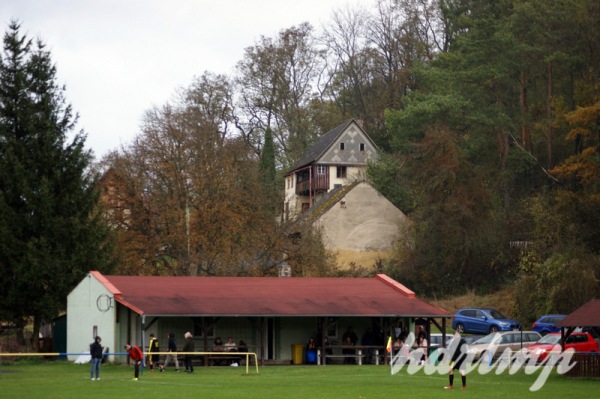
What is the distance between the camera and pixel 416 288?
222ft

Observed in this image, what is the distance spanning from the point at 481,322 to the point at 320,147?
40971mm

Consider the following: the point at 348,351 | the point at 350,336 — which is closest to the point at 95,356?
the point at 350,336

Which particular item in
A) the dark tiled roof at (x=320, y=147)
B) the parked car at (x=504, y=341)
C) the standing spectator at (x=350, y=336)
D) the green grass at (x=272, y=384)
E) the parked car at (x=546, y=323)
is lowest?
the green grass at (x=272, y=384)

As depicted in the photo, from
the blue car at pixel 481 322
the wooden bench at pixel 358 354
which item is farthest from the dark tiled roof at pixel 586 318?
the blue car at pixel 481 322

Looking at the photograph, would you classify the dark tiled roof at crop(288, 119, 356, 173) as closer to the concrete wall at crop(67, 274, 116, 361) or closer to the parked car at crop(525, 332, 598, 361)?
the concrete wall at crop(67, 274, 116, 361)

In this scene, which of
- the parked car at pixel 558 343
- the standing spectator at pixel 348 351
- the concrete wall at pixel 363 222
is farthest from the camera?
the concrete wall at pixel 363 222

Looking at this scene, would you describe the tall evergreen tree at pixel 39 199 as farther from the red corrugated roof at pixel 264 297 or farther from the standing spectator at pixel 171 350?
the standing spectator at pixel 171 350

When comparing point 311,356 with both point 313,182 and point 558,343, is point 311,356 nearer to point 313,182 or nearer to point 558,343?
point 558,343

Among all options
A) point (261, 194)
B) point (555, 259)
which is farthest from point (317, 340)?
point (261, 194)

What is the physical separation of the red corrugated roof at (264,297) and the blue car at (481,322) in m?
6.99

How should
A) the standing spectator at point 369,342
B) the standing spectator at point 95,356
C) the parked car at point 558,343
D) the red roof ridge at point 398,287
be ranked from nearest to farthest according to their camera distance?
the standing spectator at point 95,356 → the parked car at point 558,343 → the standing spectator at point 369,342 → the red roof ridge at point 398,287

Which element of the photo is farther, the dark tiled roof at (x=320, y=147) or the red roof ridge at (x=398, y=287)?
the dark tiled roof at (x=320, y=147)

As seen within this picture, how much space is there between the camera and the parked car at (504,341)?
44188 mm

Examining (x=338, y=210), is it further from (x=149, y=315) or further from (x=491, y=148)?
(x=149, y=315)
